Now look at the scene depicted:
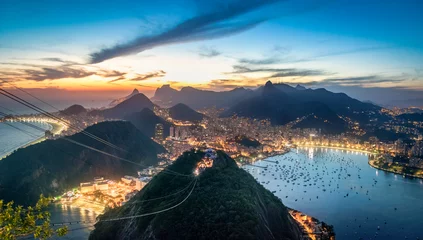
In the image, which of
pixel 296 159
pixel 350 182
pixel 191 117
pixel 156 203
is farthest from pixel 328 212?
pixel 191 117

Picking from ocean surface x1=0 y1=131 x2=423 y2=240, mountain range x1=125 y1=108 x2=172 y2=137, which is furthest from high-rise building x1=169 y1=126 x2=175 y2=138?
ocean surface x1=0 y1=131 x2=423 y2=240

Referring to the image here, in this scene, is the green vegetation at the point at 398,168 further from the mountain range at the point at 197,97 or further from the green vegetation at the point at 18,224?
the mountain range at the point at 197,97

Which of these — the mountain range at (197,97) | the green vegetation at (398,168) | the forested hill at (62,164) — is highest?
the mountain range at (197,97)

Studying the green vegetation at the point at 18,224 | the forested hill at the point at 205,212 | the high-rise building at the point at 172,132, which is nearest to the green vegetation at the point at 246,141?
the high-rise building at the point at 172,132

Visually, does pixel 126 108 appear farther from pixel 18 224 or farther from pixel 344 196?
pixel 18 224

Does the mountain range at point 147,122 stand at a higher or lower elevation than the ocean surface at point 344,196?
higher

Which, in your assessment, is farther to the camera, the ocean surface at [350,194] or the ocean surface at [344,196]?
the ocean surface at [350,194]

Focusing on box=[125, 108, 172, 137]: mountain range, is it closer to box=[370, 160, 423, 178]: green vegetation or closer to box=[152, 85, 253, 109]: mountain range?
box=[370, 160, 423, 178]: green vegetation
